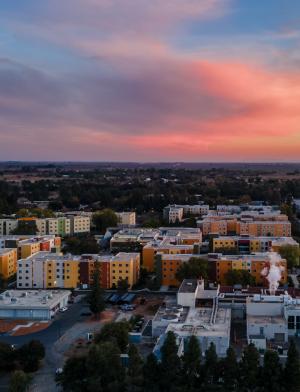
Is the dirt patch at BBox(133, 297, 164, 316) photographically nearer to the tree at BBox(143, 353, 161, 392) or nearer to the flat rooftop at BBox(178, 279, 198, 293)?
the flat rooftop at BBox(178, 279, 198, 293)

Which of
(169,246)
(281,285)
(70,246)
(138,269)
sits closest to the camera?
(281,285)

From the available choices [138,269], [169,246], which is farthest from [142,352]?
[169,246]

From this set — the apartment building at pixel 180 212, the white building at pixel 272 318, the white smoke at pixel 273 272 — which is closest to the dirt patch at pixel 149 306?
the white building at pixel 272 318

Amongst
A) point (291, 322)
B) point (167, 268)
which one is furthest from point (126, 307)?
point (291, 322)

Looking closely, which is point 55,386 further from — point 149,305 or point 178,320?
point 149,305

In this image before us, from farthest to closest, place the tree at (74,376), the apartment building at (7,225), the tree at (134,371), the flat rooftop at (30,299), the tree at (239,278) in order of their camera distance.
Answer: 1. the apartment building at (7,225)
2. the tree at (239,278)
3. the flat rooftop at (30,299)
4. the tree at (74,376)
5. the tree at (134,371)

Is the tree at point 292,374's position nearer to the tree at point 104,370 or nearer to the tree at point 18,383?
the tree at point 104,370

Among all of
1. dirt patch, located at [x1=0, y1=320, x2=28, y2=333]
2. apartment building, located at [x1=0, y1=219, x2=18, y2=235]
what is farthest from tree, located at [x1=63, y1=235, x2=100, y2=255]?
dirt patch, located at [x1=0, y1=320, x2=28, y2=333]
